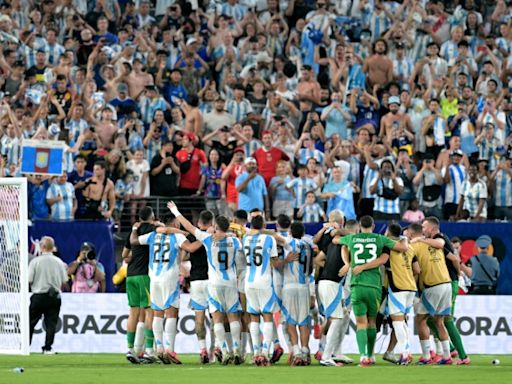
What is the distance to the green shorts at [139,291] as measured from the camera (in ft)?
75.8

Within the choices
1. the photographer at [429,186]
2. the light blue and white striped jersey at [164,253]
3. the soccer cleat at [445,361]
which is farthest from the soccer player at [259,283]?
the photographer at [429,186]

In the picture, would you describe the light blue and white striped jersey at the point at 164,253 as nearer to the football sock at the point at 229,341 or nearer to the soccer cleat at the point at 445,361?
the football sock at the point at 229,341

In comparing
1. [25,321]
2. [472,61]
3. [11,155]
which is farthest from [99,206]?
[472,61]

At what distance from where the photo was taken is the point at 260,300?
2233 centimetres

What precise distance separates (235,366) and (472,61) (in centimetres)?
1466

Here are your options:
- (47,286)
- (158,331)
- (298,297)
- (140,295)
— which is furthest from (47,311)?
(298,297)

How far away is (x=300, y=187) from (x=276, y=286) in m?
6.75

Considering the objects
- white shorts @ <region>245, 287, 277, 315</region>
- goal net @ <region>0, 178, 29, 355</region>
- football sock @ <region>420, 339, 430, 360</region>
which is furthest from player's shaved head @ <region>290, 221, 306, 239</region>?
goal net @ <region>0, 178, 29, 355</region>

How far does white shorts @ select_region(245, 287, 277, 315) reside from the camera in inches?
878

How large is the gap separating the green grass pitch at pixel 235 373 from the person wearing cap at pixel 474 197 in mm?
6153

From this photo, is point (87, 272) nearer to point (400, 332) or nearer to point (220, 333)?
point (220, 333)

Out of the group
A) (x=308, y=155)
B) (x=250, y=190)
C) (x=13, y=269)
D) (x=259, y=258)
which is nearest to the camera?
(x=259, y=258)

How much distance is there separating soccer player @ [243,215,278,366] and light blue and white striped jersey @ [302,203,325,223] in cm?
661

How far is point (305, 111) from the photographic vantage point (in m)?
32.6
